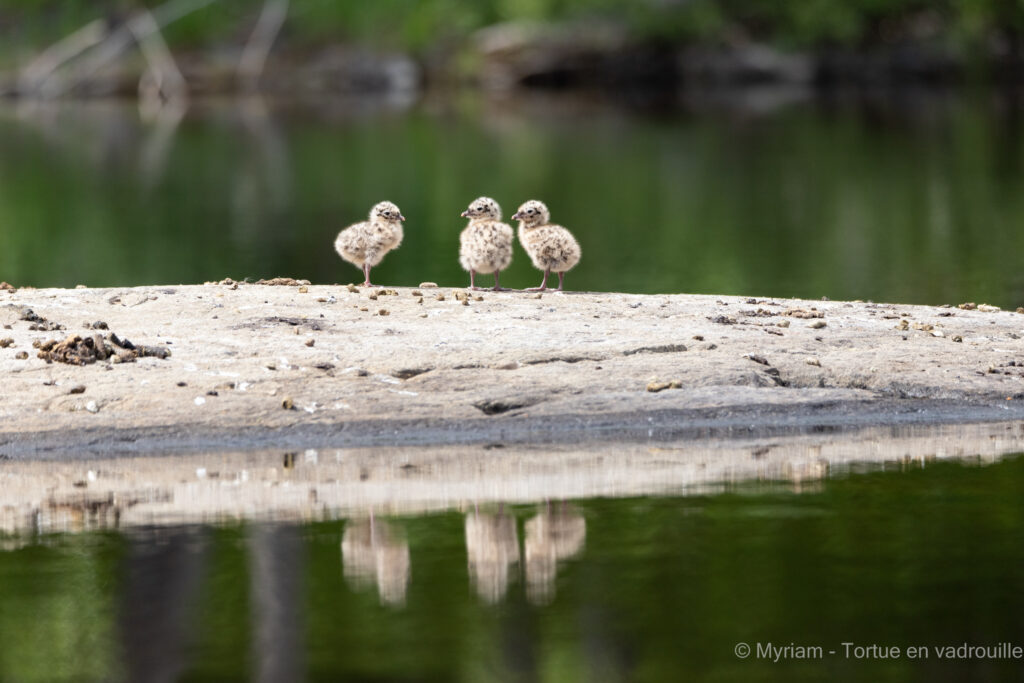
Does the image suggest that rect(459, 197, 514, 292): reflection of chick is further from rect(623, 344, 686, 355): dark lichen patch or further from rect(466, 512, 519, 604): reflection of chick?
rect(466, 512, 519, 604): reflection of chick

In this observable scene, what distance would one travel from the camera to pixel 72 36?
7125 centimetres

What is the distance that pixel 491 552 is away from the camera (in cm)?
803

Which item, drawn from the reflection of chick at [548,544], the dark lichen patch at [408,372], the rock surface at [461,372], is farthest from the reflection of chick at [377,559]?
the dark lichen patch at [408,372]

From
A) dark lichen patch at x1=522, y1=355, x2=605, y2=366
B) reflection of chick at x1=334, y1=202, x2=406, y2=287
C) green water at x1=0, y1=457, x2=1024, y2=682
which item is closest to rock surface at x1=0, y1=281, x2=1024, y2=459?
dark lichen patch at x1=522, y1=355, x2=605, y2=366

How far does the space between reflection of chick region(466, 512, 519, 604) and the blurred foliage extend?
56211 mm

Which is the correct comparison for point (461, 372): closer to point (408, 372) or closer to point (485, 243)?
point (408, 372)

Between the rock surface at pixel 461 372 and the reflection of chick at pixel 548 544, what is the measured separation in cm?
203

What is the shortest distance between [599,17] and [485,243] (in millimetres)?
54768

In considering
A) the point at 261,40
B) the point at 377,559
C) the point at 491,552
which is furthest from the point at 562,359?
the point at 261,40

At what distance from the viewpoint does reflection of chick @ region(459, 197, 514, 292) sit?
500 inches

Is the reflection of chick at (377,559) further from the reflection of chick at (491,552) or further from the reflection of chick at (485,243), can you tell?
the reflection of chick at (485,243)

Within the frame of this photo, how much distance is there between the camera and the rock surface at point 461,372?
10594mm

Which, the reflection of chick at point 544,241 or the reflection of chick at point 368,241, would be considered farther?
the reflection of chick at point 368,241

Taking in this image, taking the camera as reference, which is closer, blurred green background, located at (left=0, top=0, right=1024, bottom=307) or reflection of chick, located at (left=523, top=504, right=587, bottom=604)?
reflection of chick, located at (left=523, top=504, right=587, bottom=604)
